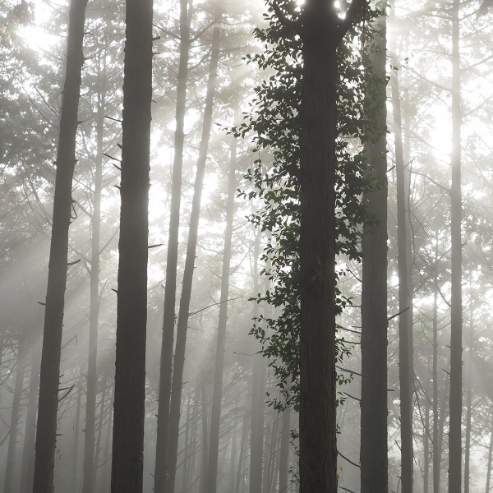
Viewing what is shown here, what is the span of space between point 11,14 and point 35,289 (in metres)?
14.4

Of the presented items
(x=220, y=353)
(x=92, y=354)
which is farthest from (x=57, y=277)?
(x=220, y=353)

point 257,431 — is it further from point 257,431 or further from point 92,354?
point 92,354

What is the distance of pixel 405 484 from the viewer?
12.8m

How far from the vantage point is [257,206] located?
2538cm

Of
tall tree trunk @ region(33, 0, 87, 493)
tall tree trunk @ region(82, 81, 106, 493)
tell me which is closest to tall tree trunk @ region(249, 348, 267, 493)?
tall tree trunk @ region(82, 81, 106, 493)

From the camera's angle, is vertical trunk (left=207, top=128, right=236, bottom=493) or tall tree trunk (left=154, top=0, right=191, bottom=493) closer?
tall tree trunk (left=154, top=0, right=191, bottom=493)

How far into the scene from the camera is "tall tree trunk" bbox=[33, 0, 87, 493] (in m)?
9.53

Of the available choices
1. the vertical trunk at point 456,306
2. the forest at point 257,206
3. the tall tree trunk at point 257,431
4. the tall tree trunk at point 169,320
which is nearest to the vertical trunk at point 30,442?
the forest at point 257,206

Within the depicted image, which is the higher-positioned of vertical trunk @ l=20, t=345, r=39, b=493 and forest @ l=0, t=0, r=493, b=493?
forest @ l=0, t=0, r=493, b=493

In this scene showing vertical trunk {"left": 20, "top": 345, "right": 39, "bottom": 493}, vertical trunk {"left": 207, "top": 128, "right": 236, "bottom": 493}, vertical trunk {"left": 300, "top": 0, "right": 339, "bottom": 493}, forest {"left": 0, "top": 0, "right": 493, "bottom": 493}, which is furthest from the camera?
vertical trunk {"left": 20, "top": 345, "right": 39, "bottom": 493}

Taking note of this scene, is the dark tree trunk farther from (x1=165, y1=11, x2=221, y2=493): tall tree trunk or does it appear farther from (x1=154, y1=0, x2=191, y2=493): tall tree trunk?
(x1=165, y1=11, x2=221, y2=493): tall tree trunk

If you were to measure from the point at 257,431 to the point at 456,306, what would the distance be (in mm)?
13492

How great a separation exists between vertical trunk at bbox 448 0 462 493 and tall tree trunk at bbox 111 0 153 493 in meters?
8.38

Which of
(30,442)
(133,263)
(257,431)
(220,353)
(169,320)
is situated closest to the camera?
(133,263)
